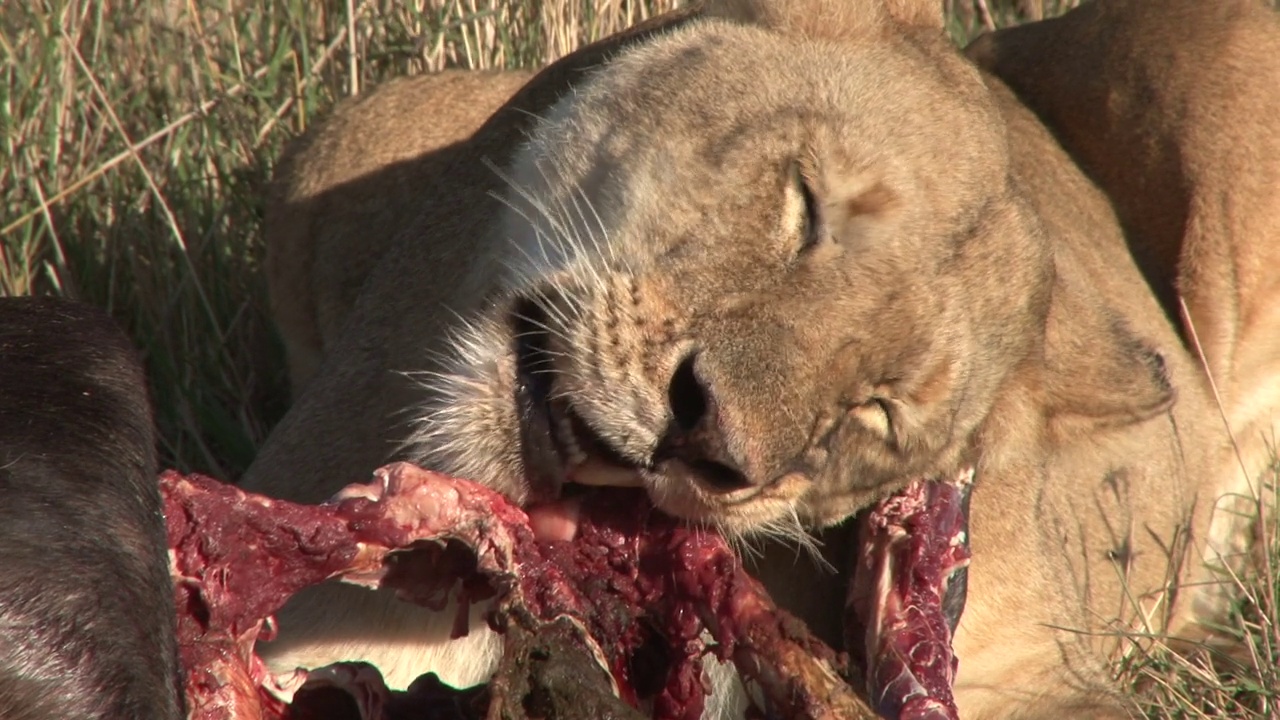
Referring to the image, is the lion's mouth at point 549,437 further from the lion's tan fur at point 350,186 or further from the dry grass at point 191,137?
the dry grass at point 191,137

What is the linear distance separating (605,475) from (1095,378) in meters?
1.07

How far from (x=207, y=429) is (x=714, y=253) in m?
2.15

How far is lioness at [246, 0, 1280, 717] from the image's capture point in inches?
98.3

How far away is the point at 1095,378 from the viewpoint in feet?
10.4

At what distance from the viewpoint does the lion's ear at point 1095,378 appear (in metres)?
3.16

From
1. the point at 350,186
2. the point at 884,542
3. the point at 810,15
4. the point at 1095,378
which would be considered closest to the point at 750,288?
the point at 884,542

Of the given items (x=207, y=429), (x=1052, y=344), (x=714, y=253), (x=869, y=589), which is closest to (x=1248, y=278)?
(x=1052, y=344)

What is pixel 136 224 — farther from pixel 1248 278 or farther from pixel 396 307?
pixel 1248 278

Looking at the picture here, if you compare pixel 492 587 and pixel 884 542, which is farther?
pixel 884 542

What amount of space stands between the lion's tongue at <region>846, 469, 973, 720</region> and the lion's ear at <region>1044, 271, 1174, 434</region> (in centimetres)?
35

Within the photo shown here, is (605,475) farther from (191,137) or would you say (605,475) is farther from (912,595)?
(191,137)

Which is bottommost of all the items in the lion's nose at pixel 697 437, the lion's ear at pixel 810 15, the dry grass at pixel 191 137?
the dry grass at pixel 191 137

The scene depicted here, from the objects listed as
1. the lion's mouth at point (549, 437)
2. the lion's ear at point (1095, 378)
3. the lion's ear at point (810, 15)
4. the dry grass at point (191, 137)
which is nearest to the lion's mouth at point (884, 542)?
the lion's mouth at point (549, 437)

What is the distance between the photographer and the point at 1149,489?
3.84 m
